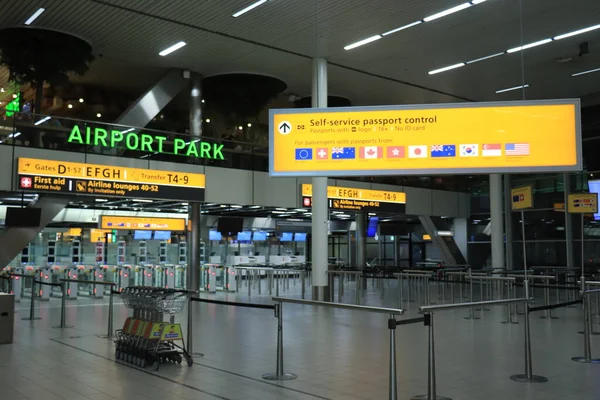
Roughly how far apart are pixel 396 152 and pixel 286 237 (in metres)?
21.2

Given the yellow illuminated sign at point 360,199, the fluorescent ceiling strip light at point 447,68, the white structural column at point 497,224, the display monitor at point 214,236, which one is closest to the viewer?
the fluorescent ceiling strip light at point 447,68

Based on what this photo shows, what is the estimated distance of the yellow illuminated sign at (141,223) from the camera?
1827 centimetres

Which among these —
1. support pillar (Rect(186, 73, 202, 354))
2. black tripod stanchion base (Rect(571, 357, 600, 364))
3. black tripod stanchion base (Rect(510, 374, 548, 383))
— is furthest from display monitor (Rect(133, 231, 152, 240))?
black tripod stanchion base (Rect(510, 374, 548, 383))

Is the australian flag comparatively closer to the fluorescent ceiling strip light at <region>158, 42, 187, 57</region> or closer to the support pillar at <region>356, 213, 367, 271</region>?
the fluorescent ceiling strip light at <region>158, 42, 187, 57</region>

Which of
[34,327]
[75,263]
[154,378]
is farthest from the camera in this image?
[75,263]

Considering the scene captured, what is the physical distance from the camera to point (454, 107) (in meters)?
6.67

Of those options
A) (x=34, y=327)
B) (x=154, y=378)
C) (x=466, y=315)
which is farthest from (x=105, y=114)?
(x=154, y=378)

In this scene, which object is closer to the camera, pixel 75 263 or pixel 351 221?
pixel 75 263

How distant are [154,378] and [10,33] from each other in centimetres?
1029

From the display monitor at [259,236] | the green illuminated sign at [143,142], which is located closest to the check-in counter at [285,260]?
the display monitor at [259,236]

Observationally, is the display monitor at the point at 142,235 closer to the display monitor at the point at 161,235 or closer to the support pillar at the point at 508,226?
the display monitor at the point at 161,235

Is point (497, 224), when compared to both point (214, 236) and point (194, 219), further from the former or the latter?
point (194, 219)

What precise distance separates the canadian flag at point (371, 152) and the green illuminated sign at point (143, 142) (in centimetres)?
860

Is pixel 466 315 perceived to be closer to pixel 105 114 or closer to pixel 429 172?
pixel 429 172
